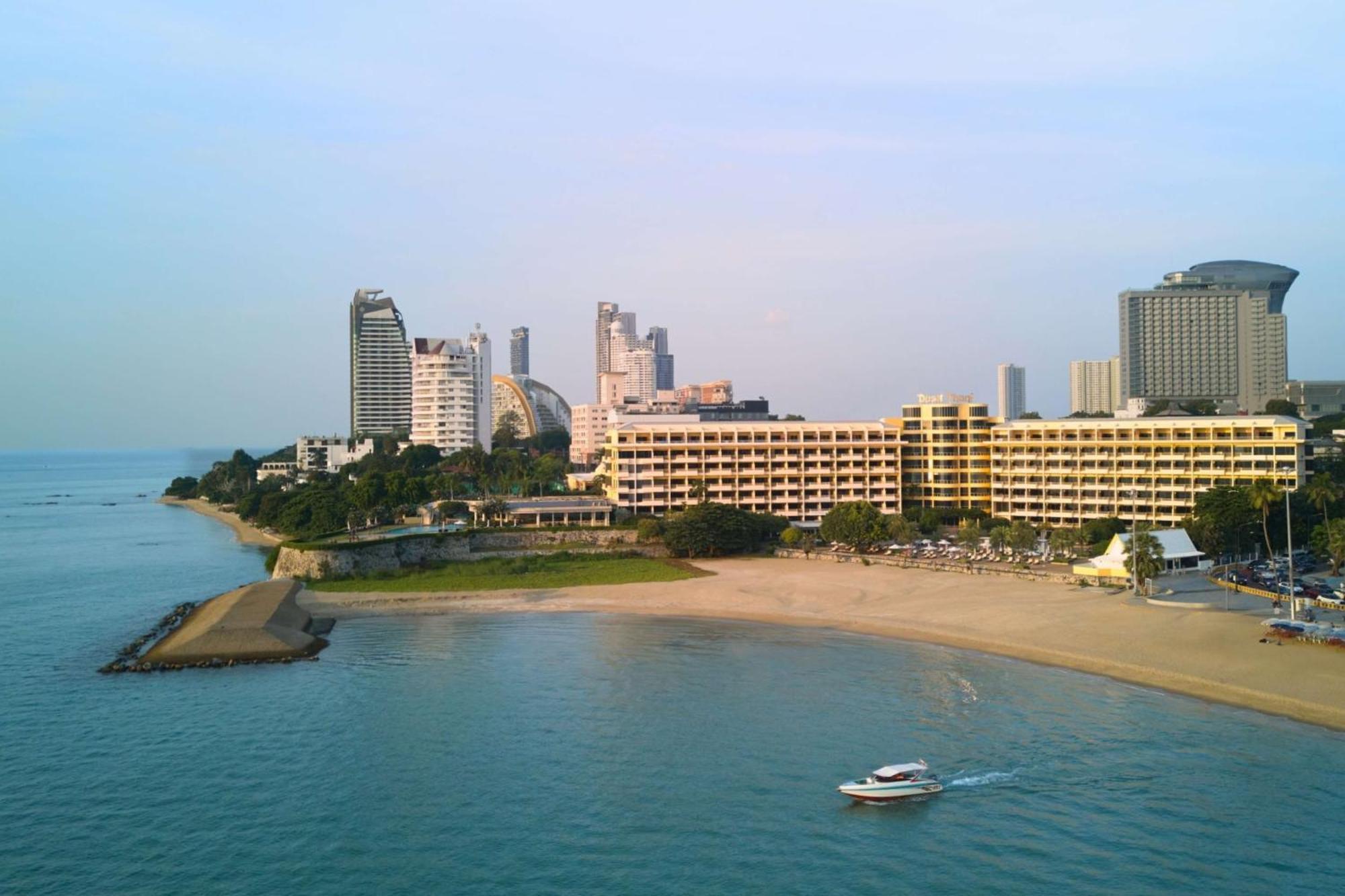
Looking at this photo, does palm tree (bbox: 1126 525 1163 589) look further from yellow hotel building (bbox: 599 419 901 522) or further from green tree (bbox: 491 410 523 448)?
green tree (bbox: 491 410 523 448)

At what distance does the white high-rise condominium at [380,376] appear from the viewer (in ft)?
644

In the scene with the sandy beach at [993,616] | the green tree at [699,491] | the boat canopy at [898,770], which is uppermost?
the green tree at [699,491]

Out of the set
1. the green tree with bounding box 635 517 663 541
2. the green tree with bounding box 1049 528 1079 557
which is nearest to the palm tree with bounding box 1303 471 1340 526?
the green tree with bounding box 1049 528 1079 557

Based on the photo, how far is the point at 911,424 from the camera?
95.5m

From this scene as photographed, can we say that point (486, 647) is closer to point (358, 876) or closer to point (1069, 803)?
point (358, 876)

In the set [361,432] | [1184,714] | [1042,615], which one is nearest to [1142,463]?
[1042,615]

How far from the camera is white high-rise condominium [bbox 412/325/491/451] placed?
16025 cm

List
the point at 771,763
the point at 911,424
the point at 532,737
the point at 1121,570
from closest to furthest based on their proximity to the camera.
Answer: the point at 771,763 → the point at 532,737 → the point at 1121,570 → the point at 911,424

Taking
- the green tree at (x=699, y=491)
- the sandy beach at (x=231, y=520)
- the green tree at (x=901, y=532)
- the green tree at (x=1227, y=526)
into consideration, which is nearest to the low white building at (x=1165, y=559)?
the green tree at (x=1227, y=526)

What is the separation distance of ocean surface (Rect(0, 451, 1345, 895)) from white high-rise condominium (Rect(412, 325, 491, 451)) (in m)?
110

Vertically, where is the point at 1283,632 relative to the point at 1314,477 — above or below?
below

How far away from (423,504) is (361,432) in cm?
9413

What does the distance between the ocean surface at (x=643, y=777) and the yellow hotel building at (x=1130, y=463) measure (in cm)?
4128

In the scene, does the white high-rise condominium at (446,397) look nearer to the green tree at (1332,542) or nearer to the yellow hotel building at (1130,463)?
the yellow hotel building at (1130,463)
